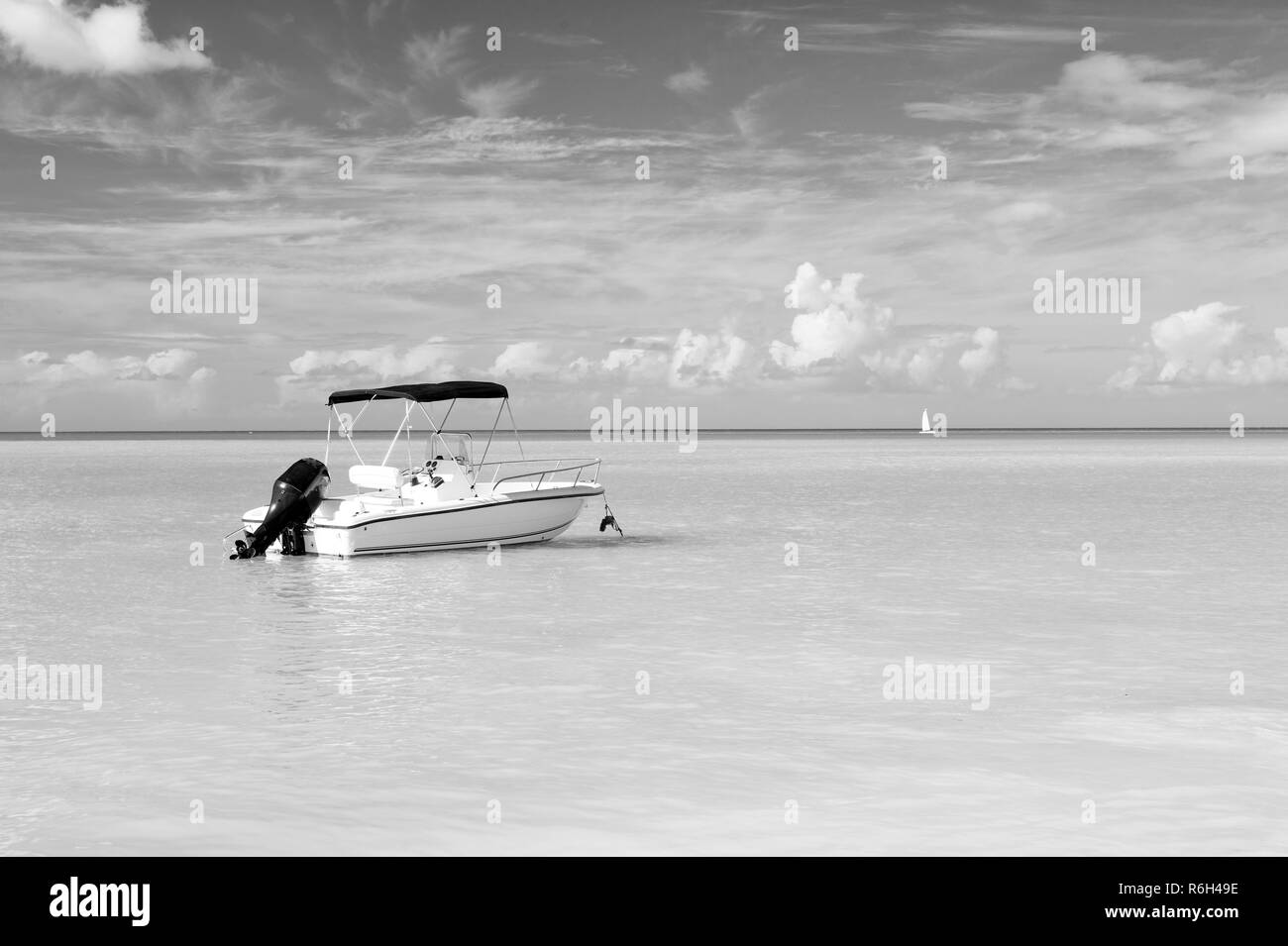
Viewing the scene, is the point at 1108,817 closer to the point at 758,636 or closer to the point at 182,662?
the point at 758,636

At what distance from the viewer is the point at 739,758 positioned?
9.39 metres

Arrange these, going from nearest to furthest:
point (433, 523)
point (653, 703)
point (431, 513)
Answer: point (653, 703)
point (431, 513)
point (433, 523)

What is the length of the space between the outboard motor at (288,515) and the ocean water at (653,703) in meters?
0.50

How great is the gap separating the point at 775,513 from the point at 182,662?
24.0 m

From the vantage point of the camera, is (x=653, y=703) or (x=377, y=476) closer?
(x=653, y=703)

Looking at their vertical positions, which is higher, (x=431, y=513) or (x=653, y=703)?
(x=431, y=513)

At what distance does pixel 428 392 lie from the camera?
24203mm

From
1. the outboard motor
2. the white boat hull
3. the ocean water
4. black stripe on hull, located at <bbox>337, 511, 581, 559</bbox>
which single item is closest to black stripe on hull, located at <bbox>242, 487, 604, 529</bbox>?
the white boat hull

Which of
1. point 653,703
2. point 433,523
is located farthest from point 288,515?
point 653,703

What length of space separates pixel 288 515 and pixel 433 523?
269cm

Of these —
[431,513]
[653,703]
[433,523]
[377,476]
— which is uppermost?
[377,476]

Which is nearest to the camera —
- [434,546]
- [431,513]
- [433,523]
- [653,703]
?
[653,703]

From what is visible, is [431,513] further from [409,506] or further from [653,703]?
[653,703]
